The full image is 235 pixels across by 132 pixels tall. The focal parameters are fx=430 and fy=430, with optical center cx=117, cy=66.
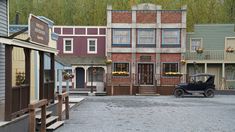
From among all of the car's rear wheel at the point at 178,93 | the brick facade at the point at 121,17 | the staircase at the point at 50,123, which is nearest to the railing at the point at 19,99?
the staircase at the point at 50,123

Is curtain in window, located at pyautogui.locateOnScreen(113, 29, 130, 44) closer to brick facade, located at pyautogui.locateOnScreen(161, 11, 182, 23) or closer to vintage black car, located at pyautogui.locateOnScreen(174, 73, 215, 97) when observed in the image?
brick facade, located at pyautogui.locateOnScreen(161, 11, 182, 23)

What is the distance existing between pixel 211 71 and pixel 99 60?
11442 millimetres

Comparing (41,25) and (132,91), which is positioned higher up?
(41,25)

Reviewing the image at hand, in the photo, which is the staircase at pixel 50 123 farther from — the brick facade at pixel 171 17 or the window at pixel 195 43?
the window at pixel 195 43

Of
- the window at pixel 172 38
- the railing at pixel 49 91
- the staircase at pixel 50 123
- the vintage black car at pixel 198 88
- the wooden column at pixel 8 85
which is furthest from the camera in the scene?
the window at pixel 172 38

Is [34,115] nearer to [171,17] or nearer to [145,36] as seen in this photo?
[145,36]

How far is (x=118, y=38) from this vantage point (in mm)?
41906

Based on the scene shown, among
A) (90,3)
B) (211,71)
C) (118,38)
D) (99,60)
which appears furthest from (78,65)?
(90,3)

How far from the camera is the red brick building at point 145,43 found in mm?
41781

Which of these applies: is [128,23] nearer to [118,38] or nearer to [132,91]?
[118,38]

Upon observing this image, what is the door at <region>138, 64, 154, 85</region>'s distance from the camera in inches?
1650

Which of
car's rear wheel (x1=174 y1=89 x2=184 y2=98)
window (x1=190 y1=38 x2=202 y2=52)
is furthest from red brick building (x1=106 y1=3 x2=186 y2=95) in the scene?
car's rear wheel (x1=174 y1=89 x2=184 y2=98)

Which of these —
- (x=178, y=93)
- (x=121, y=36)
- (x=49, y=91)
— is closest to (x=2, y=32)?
(x=49, y=91)

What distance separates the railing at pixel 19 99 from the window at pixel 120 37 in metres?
29.5
